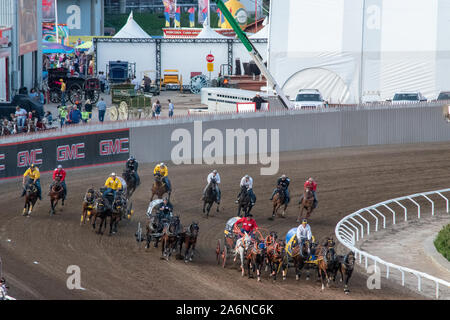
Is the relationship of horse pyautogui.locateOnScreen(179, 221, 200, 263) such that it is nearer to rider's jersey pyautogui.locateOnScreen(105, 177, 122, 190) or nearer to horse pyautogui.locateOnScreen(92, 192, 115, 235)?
horse pyautogui.locateOnScreen(92, 192, 115, 235)

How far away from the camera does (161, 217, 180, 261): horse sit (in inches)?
821

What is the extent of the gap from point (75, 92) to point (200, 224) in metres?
23.6

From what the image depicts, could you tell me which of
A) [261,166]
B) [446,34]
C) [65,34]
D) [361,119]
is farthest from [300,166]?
[65,34]

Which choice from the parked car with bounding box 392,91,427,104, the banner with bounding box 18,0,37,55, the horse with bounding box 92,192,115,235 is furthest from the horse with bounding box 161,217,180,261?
the banner with bounding box 18,0,37,55

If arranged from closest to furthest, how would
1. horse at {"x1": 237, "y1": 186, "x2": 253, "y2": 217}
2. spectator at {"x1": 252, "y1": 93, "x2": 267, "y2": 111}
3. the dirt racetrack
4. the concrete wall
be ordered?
the dirt racetrack, horse at {"x1": 237, "y1": 186, "x2": 253, "y2": 217}, the concrete wall, spectator at {"x1": 252, "y1": 93, "x2": 267, "y2": 111}

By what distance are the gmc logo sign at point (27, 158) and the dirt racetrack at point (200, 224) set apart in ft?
2.29

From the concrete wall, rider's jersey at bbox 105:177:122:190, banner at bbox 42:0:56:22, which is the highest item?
banner at bbox 42:0:56:22

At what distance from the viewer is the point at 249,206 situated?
2556 cm

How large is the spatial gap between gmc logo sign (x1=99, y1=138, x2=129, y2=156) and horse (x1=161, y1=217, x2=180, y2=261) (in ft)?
37.7

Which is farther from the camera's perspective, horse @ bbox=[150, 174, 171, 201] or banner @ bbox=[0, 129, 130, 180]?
banner @ bbox=[0, 129, 130, 180]

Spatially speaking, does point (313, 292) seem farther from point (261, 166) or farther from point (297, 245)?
point (261, 166)

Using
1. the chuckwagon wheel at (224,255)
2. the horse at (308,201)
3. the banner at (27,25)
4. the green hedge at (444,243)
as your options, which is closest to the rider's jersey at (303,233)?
the chuckwagon wheel at (224,255)

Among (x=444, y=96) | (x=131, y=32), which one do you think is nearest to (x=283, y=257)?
(x=444, y=96)

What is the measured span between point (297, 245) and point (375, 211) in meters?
8.29
